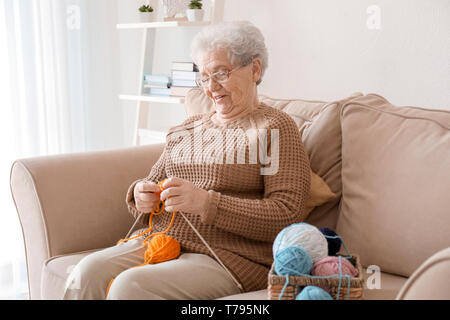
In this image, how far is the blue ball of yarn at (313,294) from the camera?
1005 mm

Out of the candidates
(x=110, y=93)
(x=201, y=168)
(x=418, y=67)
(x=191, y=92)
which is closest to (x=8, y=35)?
(x=110, y=93)

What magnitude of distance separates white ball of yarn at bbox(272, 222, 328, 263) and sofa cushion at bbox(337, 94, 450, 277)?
0.90 feet

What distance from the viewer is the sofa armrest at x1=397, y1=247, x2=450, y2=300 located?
0.81 metres

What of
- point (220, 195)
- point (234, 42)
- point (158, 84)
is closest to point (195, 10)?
point (158, 84)

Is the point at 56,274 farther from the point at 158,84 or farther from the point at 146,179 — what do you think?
the point at 158,84

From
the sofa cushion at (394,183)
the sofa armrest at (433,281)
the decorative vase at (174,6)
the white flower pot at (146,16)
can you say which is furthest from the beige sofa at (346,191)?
the white flower pot at (146,16)

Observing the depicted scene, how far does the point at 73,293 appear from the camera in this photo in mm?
1354

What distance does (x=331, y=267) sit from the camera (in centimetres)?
109

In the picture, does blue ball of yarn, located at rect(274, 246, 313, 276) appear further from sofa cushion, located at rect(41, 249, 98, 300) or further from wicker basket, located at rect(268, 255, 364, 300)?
sofa cushion, located at rect(41, 249, 98, 300)

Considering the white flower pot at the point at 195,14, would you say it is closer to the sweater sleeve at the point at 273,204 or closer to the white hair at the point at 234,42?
the white hair at the point at 234,42

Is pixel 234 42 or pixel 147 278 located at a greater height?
pixel 234 42

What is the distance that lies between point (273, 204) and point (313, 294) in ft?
1.38

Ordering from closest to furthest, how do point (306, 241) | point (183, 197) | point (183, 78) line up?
point (306, 241) → point (183, 197) → point (183, 78)
